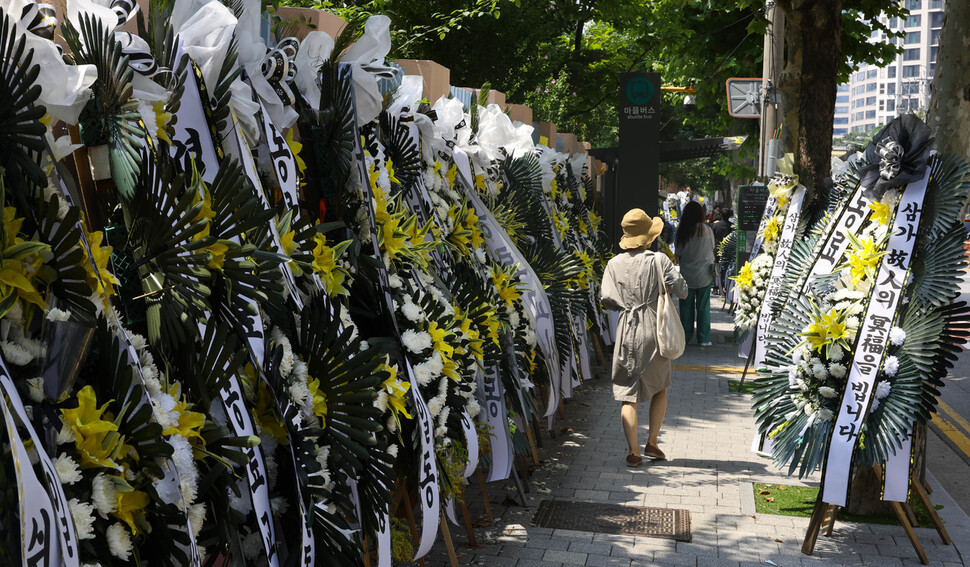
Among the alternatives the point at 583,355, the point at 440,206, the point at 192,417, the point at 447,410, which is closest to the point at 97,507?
the point at 192,417

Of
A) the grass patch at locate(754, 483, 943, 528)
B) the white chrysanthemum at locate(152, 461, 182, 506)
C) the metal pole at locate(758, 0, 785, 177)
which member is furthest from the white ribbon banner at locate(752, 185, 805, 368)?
the white chrysanthemum at locate(152, 461, 182, 506)

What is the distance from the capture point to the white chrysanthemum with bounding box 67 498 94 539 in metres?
1.72

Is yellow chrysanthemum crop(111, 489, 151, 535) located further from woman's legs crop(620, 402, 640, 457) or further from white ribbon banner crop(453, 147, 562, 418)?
woman's legs crop(620, 402, 640, 457)

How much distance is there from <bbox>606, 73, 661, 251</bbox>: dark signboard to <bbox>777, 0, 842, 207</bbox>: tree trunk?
1.75 metres

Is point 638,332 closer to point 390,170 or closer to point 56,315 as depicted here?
point 390,170

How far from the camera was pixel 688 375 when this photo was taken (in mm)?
9695

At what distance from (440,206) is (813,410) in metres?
2.11

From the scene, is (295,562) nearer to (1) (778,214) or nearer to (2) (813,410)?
(2) (813,410)

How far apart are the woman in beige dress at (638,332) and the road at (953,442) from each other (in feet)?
5.79

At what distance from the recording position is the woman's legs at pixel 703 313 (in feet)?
37.6

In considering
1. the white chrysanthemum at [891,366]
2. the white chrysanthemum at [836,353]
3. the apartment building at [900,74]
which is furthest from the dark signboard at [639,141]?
the apartment building at [900,74]

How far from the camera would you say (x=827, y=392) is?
178 inches

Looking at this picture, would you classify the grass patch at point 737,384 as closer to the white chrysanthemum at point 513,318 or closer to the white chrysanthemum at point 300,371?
the white chrysanthemum at point 513,318

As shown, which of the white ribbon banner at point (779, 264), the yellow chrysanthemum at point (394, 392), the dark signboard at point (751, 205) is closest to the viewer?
the yellow chrysanthemum at point (394, 392)
